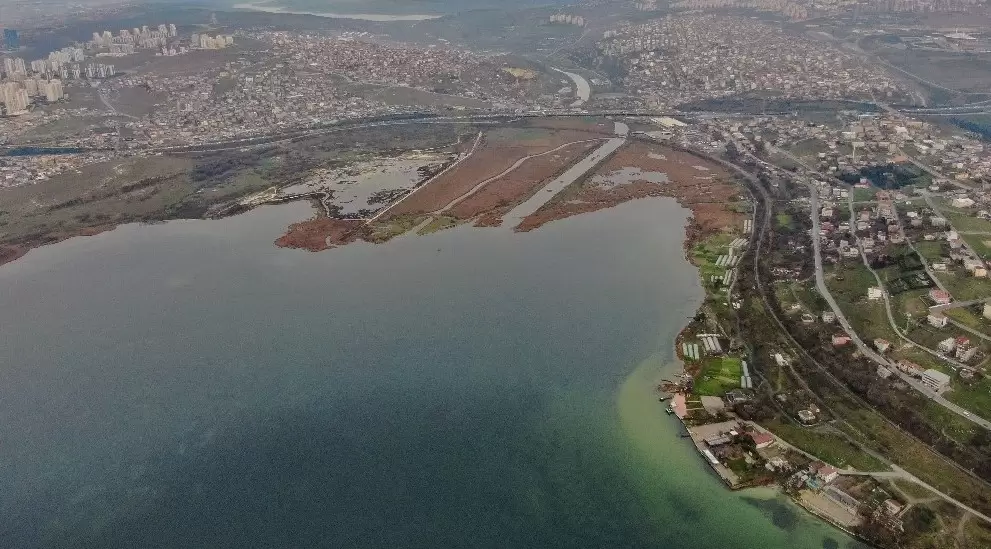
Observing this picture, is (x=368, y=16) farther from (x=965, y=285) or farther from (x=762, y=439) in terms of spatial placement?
(x=762, y=439)

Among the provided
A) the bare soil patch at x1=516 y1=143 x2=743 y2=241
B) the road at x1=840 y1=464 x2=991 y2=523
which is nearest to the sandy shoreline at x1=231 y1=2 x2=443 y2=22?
the bare soil patch at x1=516 y1=143 x2=743 y2=241

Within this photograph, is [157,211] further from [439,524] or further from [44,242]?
[439,524]

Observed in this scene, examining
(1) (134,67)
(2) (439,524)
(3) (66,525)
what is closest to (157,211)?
(3) (66,525)

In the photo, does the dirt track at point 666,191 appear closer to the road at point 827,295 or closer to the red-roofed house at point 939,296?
the road at point 827,295

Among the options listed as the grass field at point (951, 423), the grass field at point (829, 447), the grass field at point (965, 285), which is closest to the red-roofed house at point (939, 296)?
the grass field at point (965, 285)

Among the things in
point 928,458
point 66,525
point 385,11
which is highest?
point 385,11

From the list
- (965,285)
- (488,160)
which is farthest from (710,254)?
(488,160)
